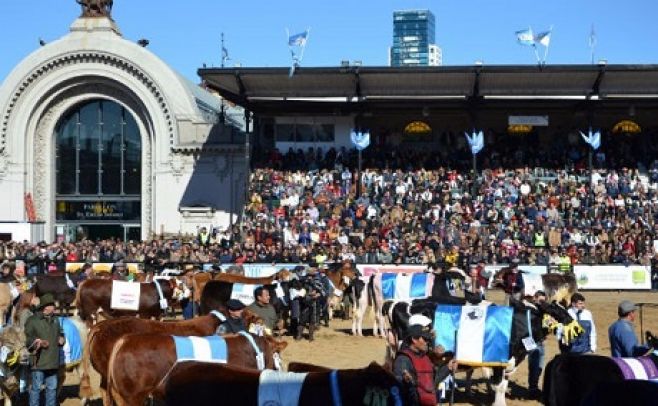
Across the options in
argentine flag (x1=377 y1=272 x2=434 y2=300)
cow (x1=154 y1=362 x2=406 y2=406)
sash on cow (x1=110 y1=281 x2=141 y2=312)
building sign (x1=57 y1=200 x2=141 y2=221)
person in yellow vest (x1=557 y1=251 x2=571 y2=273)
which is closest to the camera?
cow (x1=154 y1=362 x2=406 y2=406)

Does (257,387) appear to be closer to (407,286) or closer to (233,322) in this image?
(233,322)

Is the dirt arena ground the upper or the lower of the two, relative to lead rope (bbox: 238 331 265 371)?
lower

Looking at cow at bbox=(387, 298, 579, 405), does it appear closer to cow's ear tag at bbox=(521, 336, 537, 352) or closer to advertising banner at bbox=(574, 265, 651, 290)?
cow's ear tag at bbox=(521, 336, 537, 352)

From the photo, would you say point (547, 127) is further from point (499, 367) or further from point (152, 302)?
A: point (499, 367)

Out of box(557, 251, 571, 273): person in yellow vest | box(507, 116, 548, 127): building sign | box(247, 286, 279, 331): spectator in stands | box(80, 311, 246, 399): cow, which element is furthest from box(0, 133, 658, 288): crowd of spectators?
box(80, 311, 246, 399): cow

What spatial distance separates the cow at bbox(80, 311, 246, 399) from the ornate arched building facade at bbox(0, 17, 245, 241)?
3124 cm

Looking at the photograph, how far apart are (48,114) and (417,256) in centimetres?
2181

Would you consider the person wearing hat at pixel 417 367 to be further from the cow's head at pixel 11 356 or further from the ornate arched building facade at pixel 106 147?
the ornate arched building facade at pixel 106 147

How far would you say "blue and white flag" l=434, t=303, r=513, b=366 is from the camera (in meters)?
13.3

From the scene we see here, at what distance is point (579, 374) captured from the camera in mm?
9984

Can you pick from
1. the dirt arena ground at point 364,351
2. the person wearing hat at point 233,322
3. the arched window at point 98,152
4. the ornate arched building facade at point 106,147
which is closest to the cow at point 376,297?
the dirt arena ground at point 364,351

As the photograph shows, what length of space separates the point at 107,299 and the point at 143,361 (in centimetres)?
931

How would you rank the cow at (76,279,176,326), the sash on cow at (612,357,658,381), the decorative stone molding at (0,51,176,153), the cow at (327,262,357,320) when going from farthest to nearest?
the decorative stone molding at (0,51,176,153) < the cow at (327,262,357,320) < the cow at (76,279,176,326) < the sash on cow at (612,357,658,381)

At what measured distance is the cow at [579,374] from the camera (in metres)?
9.85
